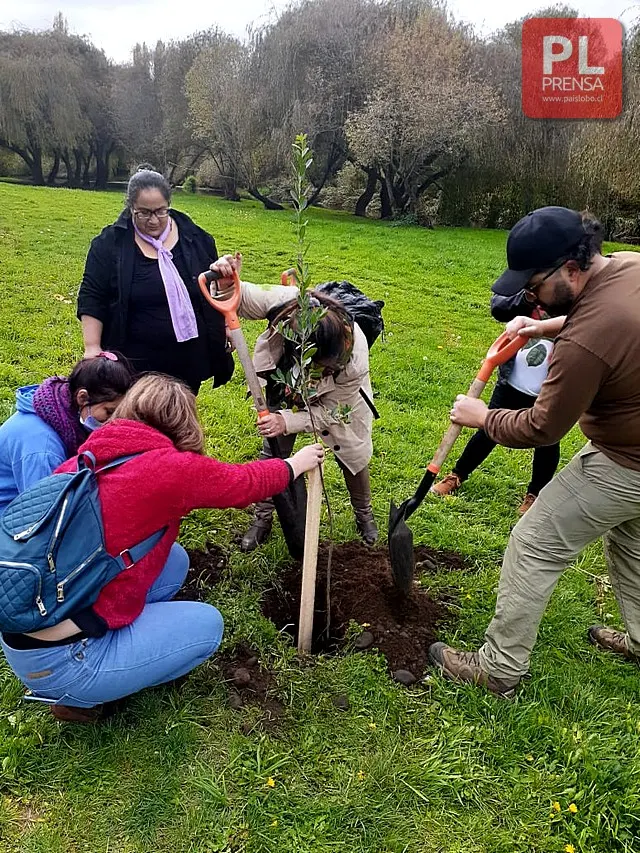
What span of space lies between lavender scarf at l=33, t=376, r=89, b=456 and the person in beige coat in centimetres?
83

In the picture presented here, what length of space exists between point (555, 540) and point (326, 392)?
4.88ft

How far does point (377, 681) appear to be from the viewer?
2945mm

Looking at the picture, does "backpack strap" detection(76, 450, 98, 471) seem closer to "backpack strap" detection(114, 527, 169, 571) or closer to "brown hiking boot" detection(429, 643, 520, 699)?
"backpack strap" detection(114, 527, 169, 571)

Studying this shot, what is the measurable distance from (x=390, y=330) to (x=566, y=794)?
22.1 ft

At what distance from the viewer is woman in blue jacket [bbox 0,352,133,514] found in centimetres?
262

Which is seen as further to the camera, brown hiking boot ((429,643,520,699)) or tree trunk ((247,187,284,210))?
tree trunk ((247,187,284,210))

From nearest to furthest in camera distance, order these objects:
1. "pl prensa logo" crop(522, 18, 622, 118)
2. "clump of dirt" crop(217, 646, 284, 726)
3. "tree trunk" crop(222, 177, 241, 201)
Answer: "clump of dirt" crop(217, 646, 284, 726) → "pl prensa logo" crop(522, 18, 622, 118) → "tree trunk" crop(222, 177, 241, 201)

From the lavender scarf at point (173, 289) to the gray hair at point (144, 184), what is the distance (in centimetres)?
14

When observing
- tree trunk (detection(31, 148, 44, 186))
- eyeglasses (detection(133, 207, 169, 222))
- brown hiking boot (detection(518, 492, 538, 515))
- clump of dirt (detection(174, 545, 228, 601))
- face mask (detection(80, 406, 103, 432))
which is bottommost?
clump of dirt (detection(174, 545, 228, 601))

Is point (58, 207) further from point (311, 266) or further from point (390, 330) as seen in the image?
point (390, 330)

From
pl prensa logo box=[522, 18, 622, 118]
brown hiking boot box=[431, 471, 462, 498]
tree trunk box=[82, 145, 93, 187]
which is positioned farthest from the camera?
tree trunk box=[82, 145, 93, 187]

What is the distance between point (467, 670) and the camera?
296cm

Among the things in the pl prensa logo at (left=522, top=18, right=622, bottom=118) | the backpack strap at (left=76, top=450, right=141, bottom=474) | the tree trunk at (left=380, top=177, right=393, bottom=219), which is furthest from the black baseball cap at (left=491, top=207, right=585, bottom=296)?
the tree trunk at (left=380, top=177, right=393, bottom=219)

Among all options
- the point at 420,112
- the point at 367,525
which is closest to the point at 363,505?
the point at 367,525
